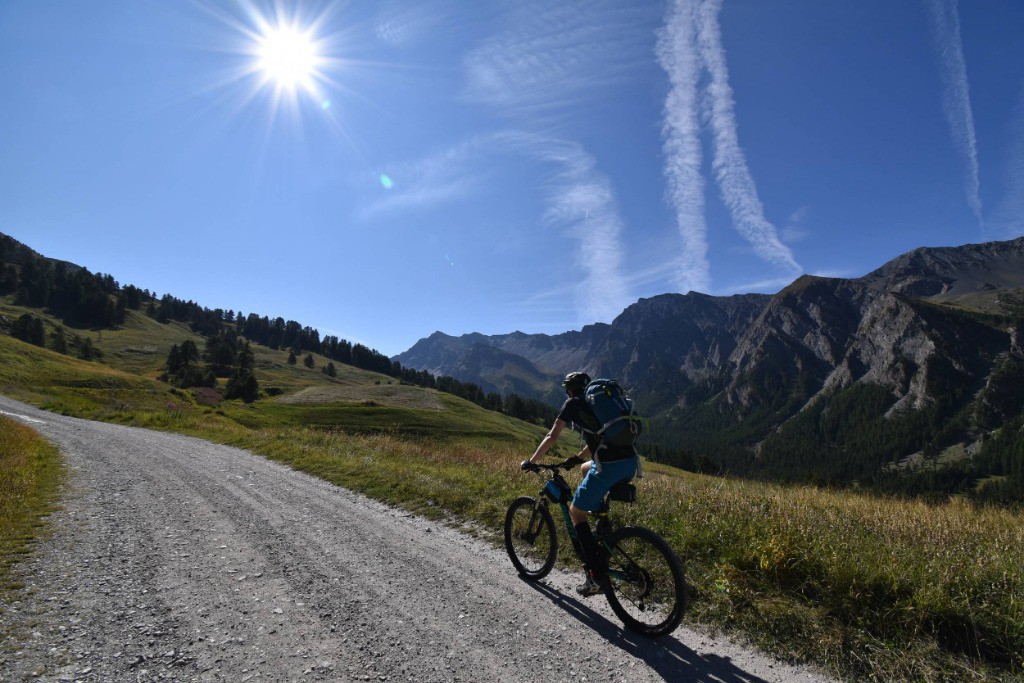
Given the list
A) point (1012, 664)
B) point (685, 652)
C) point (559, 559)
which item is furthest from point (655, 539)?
point (1012, 664)

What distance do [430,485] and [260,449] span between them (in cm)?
1454

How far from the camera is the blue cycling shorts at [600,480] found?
646 cm

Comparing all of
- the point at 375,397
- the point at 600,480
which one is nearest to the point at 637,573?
the point at 600,480

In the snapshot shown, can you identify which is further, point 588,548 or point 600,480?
point 588,548

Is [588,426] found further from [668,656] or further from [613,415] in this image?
[668,656]

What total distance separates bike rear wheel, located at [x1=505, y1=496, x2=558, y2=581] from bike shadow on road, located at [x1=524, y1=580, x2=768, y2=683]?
41.7 inches

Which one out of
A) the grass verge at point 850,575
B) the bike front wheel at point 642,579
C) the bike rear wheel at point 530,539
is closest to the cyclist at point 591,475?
the bike front wheel at point 642,579

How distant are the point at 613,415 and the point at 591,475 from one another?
1015 mm

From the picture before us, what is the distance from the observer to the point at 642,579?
612cm

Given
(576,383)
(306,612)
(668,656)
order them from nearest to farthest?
(668,656) → (306,612) → (576,383)

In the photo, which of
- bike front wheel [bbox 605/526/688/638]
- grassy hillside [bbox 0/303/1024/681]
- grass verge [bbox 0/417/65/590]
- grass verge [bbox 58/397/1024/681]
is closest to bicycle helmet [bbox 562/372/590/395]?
bike front wheel [bbox 605/526/688/638]

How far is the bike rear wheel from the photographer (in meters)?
7.57

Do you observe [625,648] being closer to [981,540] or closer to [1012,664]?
[1012,664]

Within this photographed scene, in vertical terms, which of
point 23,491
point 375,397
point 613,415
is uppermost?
point 613,415
